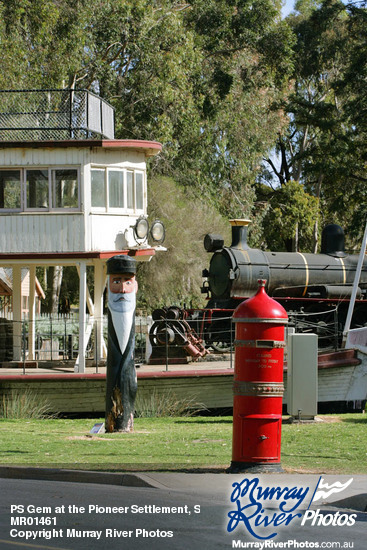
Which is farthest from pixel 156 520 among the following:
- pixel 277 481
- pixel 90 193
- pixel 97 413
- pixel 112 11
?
pixel 112 11

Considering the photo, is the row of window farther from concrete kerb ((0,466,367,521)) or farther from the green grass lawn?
concrete kerb ((0,466,367,521))

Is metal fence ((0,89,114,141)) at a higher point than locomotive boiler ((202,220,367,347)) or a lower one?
higher

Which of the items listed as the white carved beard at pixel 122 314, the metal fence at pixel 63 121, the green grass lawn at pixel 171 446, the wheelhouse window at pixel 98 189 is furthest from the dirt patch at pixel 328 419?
the metal fence at pixel 63 121

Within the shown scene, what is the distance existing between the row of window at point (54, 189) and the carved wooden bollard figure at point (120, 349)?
20.9ft

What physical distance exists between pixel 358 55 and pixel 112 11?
11.4m

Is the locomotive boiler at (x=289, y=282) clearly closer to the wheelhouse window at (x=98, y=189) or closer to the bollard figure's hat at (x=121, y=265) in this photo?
the wheelhouse window at (x=98, y=189)

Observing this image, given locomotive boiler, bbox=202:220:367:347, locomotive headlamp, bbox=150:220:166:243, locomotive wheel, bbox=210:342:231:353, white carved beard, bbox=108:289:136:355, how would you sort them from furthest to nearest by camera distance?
locomotive boiler, bbox=202:220:367:347 < locomotive wheel, bbox=210:342:231:353 < locomotive headlamp, bbox=150:220:166:243 < white carved beard, bbox=108:289:136:355

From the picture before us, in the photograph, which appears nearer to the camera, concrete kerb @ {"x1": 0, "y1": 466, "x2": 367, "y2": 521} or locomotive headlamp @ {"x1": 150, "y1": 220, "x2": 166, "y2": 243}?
concrete kerb @ {"x1": 0, "y1": 466, "x2": 367, "y2": 521}

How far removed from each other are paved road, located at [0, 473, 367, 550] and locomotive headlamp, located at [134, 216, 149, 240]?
1170 cm

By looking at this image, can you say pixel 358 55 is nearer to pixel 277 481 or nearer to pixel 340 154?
pixel 340 154

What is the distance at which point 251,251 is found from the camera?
81.1ft

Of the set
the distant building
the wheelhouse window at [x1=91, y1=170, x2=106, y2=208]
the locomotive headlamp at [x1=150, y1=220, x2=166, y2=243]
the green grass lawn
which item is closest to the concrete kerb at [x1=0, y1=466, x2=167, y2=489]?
→ the green grass lawn

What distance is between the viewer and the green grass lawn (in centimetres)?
Answer: 1111

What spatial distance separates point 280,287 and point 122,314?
1026 cm
